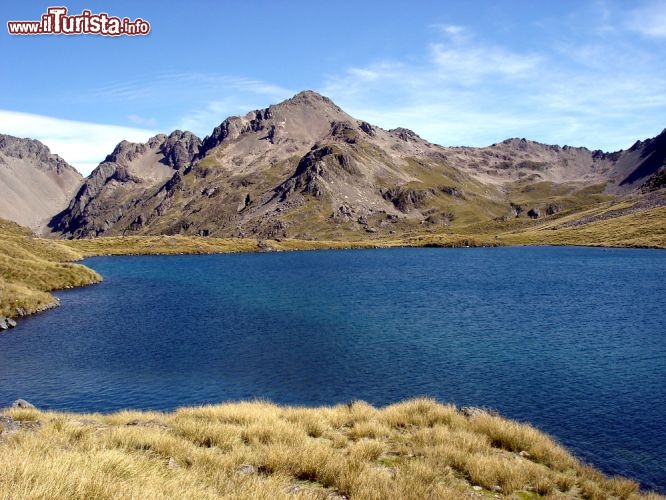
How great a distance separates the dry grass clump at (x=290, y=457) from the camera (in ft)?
35.1

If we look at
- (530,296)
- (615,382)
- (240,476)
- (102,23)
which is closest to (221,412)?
(240,476)

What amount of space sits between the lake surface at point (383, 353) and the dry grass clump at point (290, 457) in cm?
774

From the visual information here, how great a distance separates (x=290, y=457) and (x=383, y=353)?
32.2 metres

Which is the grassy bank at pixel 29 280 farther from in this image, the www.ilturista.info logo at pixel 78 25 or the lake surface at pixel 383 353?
the www.ilturista.info logo at pixel 78 25

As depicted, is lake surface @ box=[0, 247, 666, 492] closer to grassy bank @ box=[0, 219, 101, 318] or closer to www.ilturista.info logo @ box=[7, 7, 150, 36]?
grassy bank @ box=[0, 219, 101, 318]

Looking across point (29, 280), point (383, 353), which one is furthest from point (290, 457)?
point (29, 280)

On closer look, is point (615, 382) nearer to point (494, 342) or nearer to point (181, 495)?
point (494, 342)

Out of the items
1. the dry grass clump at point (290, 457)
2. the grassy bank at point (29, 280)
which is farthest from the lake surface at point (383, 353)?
the dry grass clump at point (290, 457)

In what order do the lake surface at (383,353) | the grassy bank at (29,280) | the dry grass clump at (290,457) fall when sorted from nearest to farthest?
the dry grass clump at (290,457), the lake surface at (383,353), the grassy bank at (29,280)

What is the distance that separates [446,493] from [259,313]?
Answer: 58.6 metres

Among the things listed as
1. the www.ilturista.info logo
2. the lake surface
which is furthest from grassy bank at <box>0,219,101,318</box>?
the www.ilturista.info logo

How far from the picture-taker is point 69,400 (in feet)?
116

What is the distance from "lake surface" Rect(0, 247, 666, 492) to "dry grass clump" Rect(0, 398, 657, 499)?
7.74m

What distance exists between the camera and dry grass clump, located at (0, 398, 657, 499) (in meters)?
10.7
